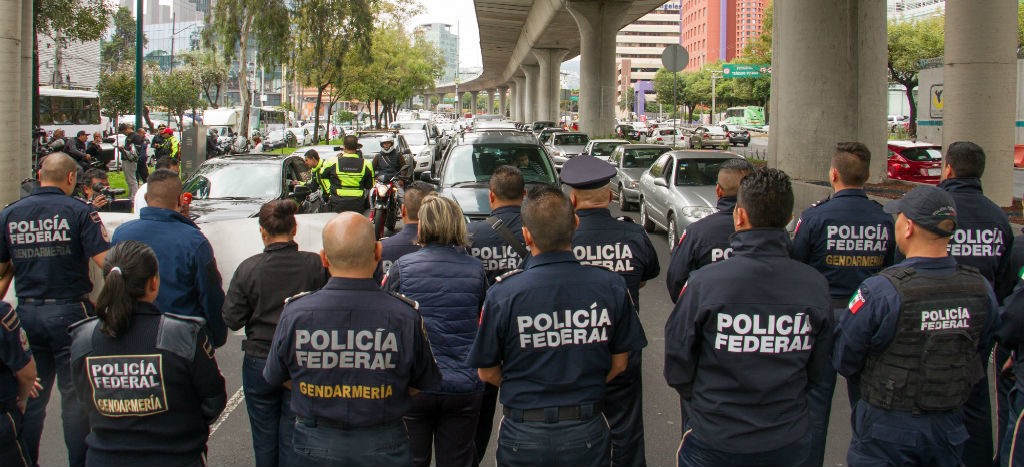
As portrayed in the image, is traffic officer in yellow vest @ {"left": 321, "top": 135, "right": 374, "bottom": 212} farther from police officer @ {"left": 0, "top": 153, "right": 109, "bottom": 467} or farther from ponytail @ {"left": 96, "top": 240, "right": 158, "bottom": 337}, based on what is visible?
ponytail @ {"left": 96, "top": 240, "right": 158, "bottom": 337}

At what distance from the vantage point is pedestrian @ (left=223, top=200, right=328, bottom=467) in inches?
172

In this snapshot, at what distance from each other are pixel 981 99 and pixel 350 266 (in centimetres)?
1456

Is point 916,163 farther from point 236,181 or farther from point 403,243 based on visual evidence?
point 403,243

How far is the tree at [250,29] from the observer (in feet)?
107

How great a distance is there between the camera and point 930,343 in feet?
12.4

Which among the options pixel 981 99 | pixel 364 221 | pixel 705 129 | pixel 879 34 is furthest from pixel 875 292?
pixel 705 129

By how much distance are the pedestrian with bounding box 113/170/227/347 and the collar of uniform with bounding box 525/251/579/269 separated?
7.29 feet

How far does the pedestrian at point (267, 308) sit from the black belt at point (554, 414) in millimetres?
1331

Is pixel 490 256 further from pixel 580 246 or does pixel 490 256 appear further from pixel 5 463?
pixel 5 463

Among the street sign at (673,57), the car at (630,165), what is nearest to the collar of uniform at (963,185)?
the car at (630,165)

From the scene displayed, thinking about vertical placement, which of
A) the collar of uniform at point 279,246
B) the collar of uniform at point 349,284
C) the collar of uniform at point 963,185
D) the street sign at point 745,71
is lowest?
the collar of uniform at point 349,284

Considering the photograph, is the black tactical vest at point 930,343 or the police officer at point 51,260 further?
the police officer at point 51,260

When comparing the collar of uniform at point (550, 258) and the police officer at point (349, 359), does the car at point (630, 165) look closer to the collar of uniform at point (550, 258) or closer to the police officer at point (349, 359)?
the collar of uniform at point (550, 258)

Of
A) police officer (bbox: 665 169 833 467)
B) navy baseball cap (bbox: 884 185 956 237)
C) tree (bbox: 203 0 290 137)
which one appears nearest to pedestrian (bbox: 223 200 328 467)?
police officer (bbox: 665 169 833 467)
